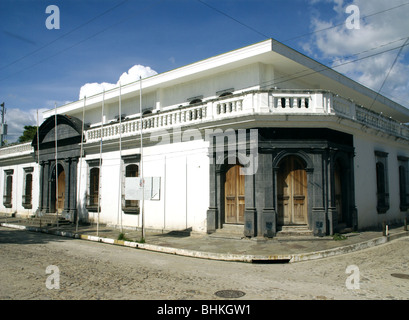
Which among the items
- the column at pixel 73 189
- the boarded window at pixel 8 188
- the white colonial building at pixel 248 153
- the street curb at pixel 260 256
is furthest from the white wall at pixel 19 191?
the street curb at pixel 260 256

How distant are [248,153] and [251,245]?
10.7 feet

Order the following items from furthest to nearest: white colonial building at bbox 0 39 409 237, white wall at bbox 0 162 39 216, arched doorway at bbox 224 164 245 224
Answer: white wall at bbox 0 162 39 216 → arched doorway at bbox 224 164 245 224 → white colonial building at bbox 0 39 409 237

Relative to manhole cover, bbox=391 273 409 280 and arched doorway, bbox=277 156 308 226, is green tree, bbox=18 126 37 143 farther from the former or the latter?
manhole cover, bbox=391 273 409 280

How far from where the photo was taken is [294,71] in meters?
14.9

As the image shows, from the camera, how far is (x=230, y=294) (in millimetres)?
5914

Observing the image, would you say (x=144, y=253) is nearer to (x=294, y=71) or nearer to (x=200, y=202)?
(x=200, y=202)

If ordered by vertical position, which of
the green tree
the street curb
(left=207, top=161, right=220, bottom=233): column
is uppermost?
the green tree

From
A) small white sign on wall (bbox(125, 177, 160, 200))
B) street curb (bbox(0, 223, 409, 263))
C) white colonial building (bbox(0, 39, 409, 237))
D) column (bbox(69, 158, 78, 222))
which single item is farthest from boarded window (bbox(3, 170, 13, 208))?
small white sign on wall (bbox(125, 177, 160, 200))

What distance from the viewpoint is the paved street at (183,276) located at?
5.93m

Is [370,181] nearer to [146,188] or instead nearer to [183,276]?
[146,188]

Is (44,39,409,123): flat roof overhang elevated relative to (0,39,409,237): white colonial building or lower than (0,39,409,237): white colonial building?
elevated

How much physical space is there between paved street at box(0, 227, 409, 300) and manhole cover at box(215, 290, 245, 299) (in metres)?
0.11

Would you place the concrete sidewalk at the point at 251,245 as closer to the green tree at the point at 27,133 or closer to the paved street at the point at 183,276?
the paved street at the point at 183,276

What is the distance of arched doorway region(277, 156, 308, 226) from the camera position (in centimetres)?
1235
